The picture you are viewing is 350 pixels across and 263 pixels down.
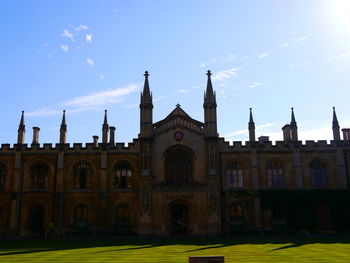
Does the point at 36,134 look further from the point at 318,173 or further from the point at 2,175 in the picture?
the point at 318,173

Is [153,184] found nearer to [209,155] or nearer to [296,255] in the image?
[209,155]

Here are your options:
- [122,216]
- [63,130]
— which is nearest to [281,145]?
[122,216]

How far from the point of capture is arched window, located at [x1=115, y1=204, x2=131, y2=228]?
36781 millimetres

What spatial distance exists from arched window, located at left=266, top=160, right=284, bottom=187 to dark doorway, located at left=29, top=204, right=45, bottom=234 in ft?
72.8

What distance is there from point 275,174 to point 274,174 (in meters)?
0.10

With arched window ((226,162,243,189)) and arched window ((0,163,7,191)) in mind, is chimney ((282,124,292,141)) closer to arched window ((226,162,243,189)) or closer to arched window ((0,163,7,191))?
arched window ((226,162,243,189))

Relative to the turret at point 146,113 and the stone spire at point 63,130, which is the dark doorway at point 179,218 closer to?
the turret at point 146,113

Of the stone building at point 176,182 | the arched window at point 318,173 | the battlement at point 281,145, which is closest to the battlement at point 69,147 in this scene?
the stone building at point 176,182

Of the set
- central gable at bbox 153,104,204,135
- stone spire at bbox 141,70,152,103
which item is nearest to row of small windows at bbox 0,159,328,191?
central gable at bbox 153,104,204,135

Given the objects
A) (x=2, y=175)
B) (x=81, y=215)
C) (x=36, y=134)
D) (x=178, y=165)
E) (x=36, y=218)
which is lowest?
(x=36, y=218)

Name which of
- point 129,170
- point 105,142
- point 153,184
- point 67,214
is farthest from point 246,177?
point 67,214

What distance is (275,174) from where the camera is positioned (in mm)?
38000

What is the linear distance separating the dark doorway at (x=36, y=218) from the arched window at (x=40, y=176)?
1.95m

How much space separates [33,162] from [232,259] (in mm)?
26668
